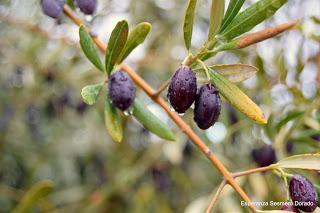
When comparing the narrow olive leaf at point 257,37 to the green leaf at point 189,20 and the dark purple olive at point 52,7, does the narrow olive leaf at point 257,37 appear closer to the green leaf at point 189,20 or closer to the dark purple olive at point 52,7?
the green leaf at point 189,20

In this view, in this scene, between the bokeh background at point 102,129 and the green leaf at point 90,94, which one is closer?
the green leaf at point 90,94

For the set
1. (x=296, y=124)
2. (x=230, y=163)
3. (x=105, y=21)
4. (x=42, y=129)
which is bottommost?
(x=230, y=163)

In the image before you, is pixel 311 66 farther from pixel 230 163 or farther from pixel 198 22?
pixel 198 22

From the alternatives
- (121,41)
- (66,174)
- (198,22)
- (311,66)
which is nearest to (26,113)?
(66,174)

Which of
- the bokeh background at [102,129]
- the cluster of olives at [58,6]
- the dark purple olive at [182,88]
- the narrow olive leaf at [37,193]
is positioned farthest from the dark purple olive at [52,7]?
the bokeh background at [102,129]

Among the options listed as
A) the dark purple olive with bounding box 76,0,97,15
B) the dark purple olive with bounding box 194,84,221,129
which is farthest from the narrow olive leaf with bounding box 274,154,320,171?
the dark purple olive with bounding box 76,0,97,15

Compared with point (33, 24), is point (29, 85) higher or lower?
lower
